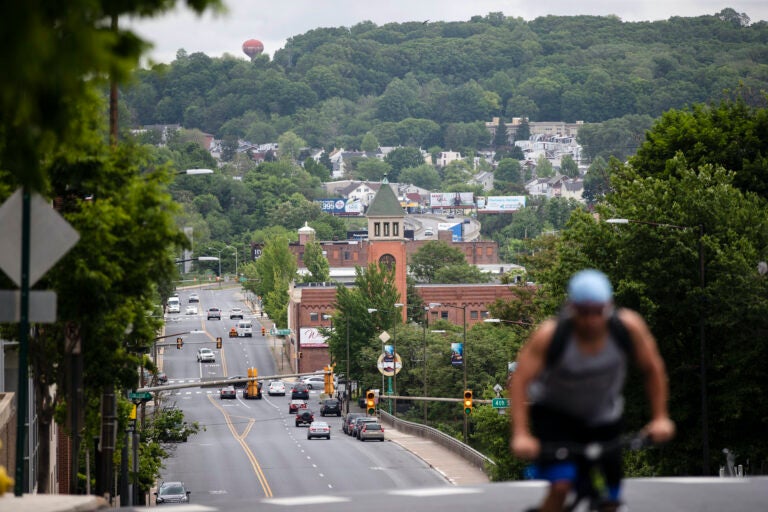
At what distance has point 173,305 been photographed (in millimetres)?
178375

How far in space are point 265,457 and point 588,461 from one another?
6535cm

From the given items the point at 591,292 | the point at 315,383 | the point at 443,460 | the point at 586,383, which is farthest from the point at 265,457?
the point at 591,292

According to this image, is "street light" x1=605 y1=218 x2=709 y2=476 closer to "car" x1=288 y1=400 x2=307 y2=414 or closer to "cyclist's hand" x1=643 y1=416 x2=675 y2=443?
"cyclist's hand" x1=643 y1=416 x2=675 y2=443

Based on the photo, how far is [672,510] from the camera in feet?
43.0

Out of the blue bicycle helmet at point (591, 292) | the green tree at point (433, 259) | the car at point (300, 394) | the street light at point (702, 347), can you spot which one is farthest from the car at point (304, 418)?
the green tree at point (433, 259)

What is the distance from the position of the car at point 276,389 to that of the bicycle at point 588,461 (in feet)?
371

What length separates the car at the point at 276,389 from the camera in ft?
397

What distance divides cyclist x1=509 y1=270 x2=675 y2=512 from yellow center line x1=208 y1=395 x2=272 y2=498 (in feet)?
129

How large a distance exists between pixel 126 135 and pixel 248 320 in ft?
486

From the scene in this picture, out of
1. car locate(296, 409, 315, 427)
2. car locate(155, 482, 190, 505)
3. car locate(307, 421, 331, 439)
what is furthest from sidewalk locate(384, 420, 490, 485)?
car locate(155, 482, 190, 505)

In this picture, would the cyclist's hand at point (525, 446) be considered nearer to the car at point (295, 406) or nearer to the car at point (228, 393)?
the car at point (295, 406)

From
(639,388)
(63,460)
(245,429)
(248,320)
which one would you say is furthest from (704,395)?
(248,320)

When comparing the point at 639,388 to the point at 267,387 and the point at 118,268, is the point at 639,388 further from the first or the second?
the point at 267,387

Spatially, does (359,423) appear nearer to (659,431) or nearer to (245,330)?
(245,330)
